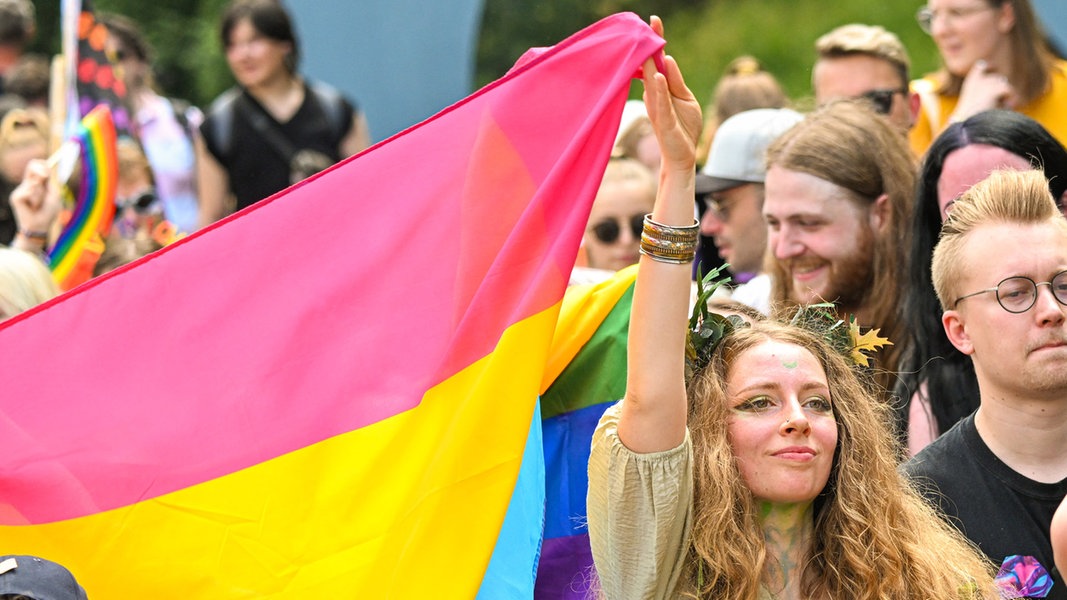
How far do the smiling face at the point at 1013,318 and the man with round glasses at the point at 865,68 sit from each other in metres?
2.37

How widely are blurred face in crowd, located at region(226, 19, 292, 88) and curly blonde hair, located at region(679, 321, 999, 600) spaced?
4141 millimetres

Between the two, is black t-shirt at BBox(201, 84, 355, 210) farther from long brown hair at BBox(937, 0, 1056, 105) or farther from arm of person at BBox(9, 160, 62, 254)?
long brown hair at BBox(937, 0, 1056, 105)

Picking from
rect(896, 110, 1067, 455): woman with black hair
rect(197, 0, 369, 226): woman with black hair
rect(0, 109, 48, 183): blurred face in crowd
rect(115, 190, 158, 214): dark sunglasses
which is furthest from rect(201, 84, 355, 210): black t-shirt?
rect(896, 110, 1067, 455): woman with black hair

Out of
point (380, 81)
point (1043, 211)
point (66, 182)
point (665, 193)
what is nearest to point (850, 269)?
point (1043, 211)

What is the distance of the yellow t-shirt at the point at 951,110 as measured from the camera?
5250 mm

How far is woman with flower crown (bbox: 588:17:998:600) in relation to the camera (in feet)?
9.62

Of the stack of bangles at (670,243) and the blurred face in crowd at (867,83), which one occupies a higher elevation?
the blurred face in crowd at (867,83)

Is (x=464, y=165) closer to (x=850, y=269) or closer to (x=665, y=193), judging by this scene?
(x=665, y=193)

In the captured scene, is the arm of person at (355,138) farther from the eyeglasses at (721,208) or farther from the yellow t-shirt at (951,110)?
the yellow t-shirt at (951,110)

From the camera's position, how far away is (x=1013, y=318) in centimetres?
333

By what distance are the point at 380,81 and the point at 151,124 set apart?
1.21m

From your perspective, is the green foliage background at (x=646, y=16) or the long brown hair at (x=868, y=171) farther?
the green foliage background at (x=646, y=16)

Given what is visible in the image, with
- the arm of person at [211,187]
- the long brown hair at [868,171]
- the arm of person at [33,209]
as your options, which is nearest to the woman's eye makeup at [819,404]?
the long brown hair at [868,171]

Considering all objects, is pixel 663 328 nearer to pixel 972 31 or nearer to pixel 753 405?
pixel 753 405
